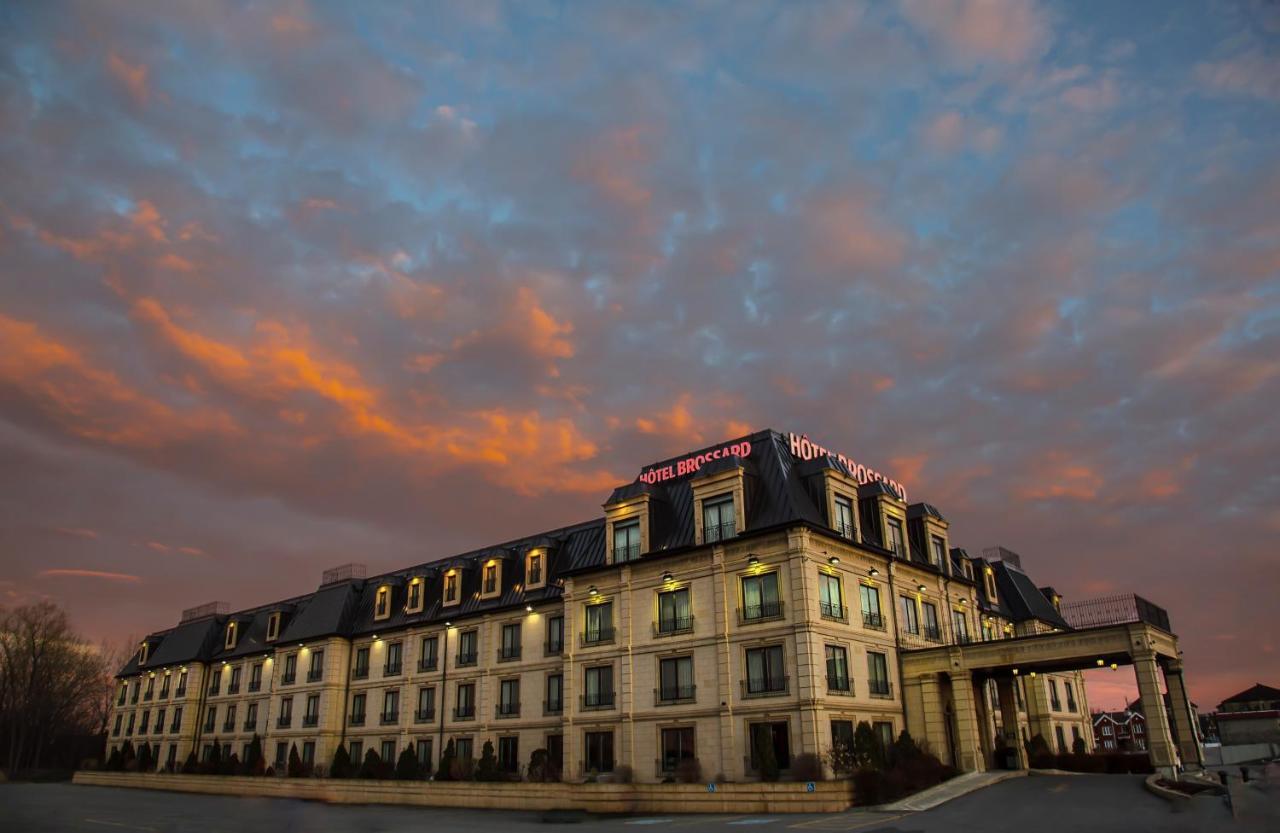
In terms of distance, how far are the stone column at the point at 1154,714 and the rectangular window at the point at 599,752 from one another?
910 inches

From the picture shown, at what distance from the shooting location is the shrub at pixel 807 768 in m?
31.5

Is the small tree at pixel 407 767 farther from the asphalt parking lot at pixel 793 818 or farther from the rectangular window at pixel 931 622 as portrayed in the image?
the rectangular window at pixel 931 622

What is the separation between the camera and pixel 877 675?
3847cm

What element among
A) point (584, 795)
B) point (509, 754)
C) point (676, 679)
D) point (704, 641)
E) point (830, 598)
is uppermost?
point (830, 598)

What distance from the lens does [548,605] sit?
4678 cm

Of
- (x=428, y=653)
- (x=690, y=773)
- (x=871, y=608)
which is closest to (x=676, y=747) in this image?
(x=690, y=773)

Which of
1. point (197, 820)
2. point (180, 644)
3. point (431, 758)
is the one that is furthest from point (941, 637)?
point (180, 644)

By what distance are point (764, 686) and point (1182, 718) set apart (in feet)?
55.3

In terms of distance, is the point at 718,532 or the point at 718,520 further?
the point at 718,520

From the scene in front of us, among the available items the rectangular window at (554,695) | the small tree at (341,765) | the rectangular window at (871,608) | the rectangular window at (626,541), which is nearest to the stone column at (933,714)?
the rectangular window at (871,608)

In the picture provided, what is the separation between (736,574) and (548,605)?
45.3ft

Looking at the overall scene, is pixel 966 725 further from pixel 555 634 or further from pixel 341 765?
pixel 341 765

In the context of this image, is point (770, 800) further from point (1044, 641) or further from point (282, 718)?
point (282, 718)

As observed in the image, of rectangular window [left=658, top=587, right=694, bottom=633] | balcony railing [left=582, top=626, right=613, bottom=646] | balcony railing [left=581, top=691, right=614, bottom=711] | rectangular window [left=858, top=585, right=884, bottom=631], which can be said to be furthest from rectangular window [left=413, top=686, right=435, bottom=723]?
rectangular window [left=858, top=585, right=884, bottom=631]
